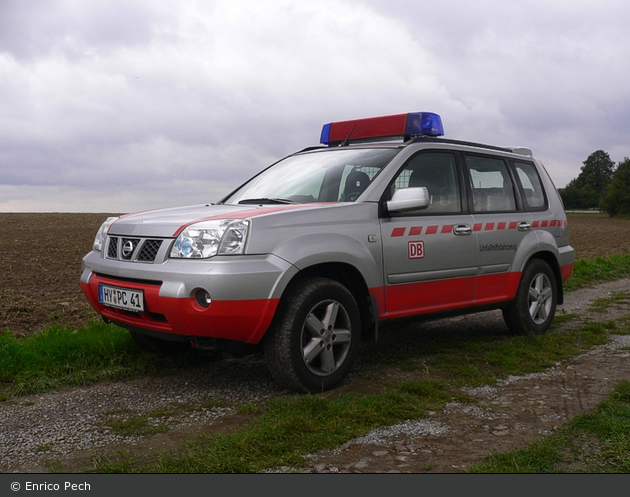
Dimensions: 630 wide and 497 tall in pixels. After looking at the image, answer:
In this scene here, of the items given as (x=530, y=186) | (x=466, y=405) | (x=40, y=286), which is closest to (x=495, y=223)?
(x=530, y=186)

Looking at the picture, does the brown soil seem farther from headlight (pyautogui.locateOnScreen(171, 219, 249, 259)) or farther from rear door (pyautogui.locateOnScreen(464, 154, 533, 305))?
headlight (pyautogui.locateOnScreen(171, 219, 249, 259))

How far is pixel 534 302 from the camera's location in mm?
6625

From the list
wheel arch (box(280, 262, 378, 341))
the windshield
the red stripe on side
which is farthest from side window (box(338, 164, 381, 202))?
the red stripe on side

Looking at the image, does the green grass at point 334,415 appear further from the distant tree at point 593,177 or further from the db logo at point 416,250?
the distant tree at point 593,177

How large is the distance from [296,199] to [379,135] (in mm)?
1333

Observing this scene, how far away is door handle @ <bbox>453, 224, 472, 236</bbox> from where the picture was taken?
5551 millimetres

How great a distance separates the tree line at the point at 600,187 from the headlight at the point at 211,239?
7424 cm

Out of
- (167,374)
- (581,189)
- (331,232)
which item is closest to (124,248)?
(167,374)

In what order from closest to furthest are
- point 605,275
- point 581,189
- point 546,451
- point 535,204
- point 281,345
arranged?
point 546,451
point 281,345
point 535,204
point 605,275
point 581,189

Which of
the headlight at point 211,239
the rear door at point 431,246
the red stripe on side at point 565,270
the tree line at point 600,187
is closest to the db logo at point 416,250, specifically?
the rear door at point 431,246

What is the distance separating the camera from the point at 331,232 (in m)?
4.60

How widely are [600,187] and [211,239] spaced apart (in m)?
113

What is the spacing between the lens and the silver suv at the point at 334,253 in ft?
13.7

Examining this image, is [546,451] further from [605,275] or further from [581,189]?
[581,189]
